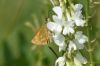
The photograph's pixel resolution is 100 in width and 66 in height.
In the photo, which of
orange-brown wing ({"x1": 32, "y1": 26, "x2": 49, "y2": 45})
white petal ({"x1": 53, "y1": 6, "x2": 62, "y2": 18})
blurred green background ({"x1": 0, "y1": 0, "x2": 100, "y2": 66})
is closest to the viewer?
white petal ({"x1": 53, "y1": 6, "x2": 62, "y2": 18})

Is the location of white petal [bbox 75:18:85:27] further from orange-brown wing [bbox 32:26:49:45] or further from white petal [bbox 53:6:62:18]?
orange-brown wing [bbox 32:26:49:45]

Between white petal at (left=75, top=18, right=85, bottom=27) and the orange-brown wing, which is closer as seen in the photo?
white petal at (left=75, top=18, right=85, bottom=27)

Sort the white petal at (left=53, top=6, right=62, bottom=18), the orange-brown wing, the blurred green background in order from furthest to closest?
the blurred green background < the orange-brown wing < the white petal at (left=53, top=6, right=62, bottom=18)

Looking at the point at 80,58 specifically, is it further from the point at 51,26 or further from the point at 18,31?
the point at 18,31

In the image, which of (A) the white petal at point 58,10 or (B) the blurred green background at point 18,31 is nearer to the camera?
(A) the white petal at point 58,10

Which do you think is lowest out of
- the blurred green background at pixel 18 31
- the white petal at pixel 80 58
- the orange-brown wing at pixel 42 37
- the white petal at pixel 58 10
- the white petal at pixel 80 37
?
the blurred green background at pixel 18 31

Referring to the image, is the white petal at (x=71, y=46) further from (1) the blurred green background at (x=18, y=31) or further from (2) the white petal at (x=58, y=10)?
(1) the blurred green background at (x=18, y=31)

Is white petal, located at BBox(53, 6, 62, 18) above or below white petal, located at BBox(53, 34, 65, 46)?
above

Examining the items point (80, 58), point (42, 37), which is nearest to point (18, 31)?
point (42, 37)

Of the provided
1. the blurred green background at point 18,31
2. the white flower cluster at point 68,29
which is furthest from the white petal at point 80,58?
the blurred green background at point 18,31

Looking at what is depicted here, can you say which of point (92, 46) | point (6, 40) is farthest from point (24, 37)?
point (92, 46)

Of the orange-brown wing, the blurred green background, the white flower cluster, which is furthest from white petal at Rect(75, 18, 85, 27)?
the blurred green background

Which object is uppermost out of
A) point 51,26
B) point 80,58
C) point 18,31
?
point 51,26
